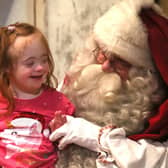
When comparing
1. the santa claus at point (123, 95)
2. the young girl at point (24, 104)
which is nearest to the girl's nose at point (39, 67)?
the young girl at point (24, 104)

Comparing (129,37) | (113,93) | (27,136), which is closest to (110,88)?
(113,93)

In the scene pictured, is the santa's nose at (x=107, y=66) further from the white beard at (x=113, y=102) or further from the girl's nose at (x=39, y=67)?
the girl's nose at (x=39, y=67)

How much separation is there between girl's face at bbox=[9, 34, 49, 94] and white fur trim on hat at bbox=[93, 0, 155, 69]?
0.17m

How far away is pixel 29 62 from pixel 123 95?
0.28 meters

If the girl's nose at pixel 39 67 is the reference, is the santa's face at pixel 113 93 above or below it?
below

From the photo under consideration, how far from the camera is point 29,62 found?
115 cm

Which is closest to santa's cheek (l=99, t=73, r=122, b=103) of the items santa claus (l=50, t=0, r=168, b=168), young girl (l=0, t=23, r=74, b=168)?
santa claus (l=50, t=0, r=168, b=168)

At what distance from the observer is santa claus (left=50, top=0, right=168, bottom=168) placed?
1124 millimetres

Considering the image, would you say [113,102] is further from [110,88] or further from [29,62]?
[29,62]

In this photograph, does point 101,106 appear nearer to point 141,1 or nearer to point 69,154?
point 69,154

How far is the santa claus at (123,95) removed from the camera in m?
1.12

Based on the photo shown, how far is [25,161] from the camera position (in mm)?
1133

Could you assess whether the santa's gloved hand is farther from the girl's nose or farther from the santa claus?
the girl's nose

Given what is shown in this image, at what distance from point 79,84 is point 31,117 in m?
0.17
